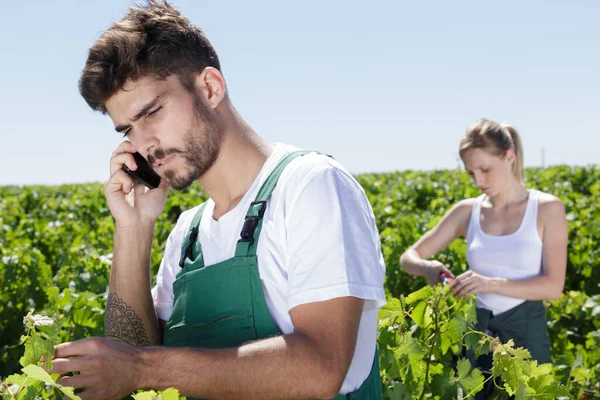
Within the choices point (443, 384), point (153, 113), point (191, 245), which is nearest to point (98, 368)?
point (191, 245)

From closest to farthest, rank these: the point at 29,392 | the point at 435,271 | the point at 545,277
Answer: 1. the point at 29,392
2. the point at 545,277
3. the point at 435,271

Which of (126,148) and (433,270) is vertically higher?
(126,148)

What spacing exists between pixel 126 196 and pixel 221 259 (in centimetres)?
72

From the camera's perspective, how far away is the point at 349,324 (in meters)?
1.73

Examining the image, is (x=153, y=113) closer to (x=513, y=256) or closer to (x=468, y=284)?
(x=468, y=284)

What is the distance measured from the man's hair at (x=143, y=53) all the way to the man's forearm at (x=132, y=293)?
474 mm

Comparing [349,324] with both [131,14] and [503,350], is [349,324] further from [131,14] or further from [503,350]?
[131,14]

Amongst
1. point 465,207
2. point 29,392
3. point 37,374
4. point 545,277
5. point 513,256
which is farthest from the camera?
point 465,207

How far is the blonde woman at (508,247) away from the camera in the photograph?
11.9 ft

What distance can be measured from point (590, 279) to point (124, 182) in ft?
19.7

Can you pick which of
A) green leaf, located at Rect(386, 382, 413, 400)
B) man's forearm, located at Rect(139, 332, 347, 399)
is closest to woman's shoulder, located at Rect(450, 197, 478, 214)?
green leaf, located at Rect(386, 382, 413, 400)

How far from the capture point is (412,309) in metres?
2.34

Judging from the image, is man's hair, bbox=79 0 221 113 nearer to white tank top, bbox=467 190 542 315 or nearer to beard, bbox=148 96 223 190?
beard, bbox=148 96 223 190

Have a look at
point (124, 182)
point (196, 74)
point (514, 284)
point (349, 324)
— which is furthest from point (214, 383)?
point (514, 284)
